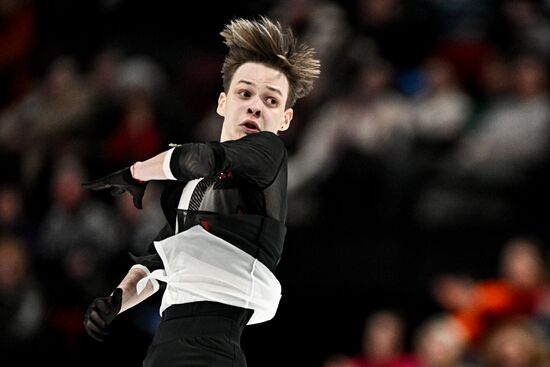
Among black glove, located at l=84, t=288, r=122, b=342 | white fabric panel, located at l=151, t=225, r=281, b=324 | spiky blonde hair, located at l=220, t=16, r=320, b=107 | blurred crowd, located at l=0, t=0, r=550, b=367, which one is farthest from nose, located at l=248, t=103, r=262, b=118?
blurred crowd, located at l=0, t=0, r=550, b=367

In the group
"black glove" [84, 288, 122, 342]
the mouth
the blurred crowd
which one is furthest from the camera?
the blurred crowd

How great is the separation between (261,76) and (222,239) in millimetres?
805

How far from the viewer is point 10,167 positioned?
33.2 ft

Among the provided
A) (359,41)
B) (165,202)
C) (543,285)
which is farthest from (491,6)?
(165,202)

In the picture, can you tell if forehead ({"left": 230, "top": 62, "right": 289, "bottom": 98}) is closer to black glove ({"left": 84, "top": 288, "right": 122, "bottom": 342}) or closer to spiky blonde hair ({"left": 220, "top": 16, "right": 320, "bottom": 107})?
spiky blonde hair ({"left": 220, "top": 16, "right": 320, "bottom": 107})

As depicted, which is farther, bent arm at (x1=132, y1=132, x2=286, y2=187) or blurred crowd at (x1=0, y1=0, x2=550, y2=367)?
blurred crowd at (x1=0, y1=0, x2=550, y2=367)

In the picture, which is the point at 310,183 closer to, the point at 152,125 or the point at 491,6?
the point at 152,125

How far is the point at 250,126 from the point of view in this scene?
4164 mm

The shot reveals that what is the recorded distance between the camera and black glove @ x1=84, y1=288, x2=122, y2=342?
3.91 m

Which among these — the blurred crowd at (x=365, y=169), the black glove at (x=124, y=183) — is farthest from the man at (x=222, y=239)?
the blurred crowd at (x=365, y=169)

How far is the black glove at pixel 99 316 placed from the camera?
3912 millimetres

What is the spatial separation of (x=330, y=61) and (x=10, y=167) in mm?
3645

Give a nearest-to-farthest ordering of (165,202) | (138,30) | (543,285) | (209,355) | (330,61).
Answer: (209,355) → (165,202) → (543,285) → (330,61) → (138,30)

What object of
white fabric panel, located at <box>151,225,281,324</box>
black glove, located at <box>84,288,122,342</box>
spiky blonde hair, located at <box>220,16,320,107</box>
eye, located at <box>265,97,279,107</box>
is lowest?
black glove, located at <box>84,288,122,342</box>
